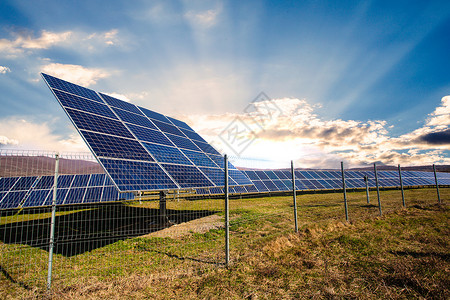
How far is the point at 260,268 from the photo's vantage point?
18.9ft

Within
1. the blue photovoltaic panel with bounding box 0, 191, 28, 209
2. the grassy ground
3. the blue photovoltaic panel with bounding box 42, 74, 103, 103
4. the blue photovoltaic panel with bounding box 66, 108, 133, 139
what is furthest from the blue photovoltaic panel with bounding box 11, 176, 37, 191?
the blue photovoltaic panel with bounding box 66, 108, 133, 139

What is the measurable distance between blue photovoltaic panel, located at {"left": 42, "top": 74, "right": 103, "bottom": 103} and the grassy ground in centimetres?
750

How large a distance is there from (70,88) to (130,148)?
5.58 meters

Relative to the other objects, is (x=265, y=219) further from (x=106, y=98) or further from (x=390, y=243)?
(x=106, y=98)

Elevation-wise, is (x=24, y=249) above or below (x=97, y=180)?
below

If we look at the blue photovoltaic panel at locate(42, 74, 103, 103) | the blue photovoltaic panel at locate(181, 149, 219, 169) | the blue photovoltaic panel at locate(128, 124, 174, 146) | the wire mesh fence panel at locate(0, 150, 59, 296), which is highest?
the blue photovoltaic panel at locate(42, 74, 103, 103)

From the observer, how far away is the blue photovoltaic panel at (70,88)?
1073 centimetres

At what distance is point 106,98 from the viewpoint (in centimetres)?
1430

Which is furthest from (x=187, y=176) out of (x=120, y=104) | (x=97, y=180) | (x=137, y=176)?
(x=97, y=180)

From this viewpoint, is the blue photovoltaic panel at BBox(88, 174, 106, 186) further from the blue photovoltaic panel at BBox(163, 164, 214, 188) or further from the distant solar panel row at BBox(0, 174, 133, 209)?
the blue photovoltaic panel at BBox(163, 164, 214, 188)

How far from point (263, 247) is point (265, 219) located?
5374 millimetres

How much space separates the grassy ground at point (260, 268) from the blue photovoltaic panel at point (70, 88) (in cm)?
750

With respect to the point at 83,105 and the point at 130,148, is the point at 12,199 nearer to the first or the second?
the point at 83,105

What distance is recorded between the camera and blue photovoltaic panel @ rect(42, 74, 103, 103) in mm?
10727
